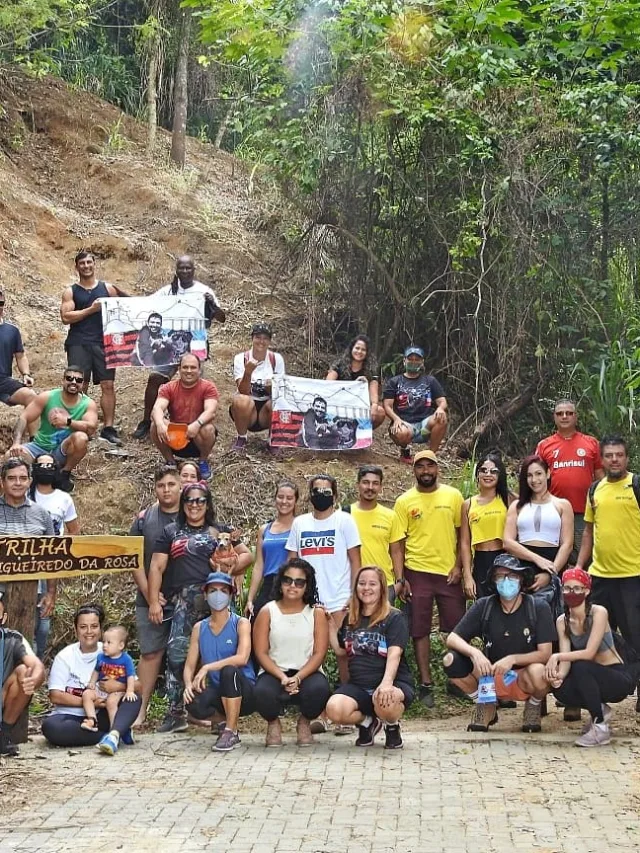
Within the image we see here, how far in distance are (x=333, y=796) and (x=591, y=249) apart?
29.0 ft

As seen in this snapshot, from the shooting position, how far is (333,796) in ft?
23.2

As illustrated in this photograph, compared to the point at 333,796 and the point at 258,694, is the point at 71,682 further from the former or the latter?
the point at 333,796

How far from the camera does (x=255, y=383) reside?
12430 mm

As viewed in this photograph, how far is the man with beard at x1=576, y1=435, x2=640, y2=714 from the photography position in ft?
29.9

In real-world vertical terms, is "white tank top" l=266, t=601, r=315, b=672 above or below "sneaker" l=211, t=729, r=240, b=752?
above

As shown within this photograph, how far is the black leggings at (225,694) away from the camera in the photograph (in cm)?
852

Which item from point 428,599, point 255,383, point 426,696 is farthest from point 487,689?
point 255,383

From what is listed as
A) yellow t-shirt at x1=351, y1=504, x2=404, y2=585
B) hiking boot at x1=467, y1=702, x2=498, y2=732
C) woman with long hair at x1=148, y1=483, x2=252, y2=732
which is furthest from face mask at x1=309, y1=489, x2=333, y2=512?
hiking boot at x1=467, y1=702, x2=498, y2=732

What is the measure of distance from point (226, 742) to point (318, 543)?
5.37ft

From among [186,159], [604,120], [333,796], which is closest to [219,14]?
[604,120]

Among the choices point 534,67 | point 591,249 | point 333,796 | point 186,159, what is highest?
point 186,159

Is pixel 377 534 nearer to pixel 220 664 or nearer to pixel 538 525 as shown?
pixel 538 525

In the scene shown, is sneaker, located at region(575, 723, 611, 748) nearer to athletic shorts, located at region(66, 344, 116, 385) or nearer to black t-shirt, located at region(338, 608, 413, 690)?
black t-shirt, located at region(338, 608, 413, 690)

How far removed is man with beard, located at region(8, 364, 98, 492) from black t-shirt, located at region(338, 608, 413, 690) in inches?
140
